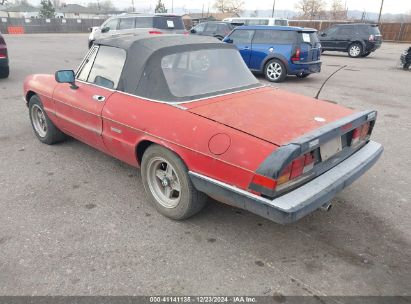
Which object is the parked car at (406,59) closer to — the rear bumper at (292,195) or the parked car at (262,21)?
the parked car at (262,21)

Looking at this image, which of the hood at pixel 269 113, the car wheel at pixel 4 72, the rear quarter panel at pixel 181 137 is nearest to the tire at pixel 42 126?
the rear quarter panel at pixel 181 137

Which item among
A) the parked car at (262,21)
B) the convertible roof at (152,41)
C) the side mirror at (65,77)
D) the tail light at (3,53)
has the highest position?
the parked car at (262,21)

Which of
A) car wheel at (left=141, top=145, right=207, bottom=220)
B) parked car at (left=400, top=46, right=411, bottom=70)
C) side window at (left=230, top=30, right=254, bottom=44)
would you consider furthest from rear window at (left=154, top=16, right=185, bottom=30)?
car wheel at (left=141, top=145, right=207, bottom=220)

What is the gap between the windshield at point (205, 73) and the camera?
3.37 meters

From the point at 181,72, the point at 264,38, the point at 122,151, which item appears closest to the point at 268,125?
the point at 181,72

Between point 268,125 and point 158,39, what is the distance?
165cm

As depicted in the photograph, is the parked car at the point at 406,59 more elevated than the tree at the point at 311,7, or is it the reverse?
the tree at the point at 311,7

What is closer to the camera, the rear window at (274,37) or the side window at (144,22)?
the rear window at (274,37)

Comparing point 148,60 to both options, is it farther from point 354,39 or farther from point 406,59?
point 354,39

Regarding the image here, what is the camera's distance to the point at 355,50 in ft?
58.8

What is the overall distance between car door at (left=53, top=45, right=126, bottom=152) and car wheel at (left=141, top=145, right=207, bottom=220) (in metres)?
0.80

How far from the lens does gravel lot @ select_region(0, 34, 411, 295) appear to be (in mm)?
2543

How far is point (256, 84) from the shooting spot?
3973 millimetres

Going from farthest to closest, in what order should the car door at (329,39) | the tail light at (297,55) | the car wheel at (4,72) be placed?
A: the car door at (329,39) → the tail light at (297,55) → the car wheel at (4,72)
